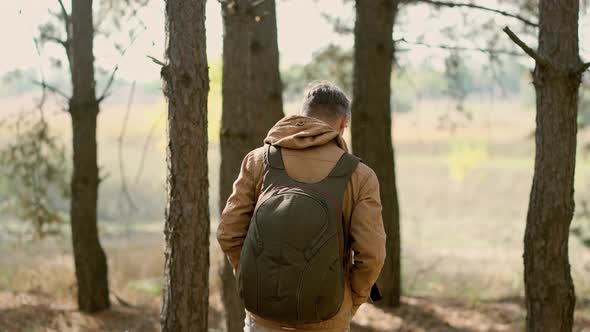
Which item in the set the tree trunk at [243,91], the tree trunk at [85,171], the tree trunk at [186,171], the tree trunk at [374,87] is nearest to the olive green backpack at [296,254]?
the tree trunk at [186,171]

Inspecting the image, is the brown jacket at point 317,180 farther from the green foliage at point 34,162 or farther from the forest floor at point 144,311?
the green foliage at point 34,162

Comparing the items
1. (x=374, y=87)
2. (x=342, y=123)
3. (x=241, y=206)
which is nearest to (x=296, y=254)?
(x=241, y=206)

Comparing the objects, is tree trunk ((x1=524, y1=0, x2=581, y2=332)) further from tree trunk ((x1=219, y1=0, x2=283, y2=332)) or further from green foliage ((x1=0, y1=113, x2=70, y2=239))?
green foliage ((x1=0, y1=113, x2=70, y2=239))

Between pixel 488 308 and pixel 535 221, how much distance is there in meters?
3.85

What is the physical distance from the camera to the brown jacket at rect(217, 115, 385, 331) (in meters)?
3.51

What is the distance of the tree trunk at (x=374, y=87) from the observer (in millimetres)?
8609

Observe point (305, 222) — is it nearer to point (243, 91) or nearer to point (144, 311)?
point (243, 91)

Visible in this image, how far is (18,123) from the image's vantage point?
9.45 metres

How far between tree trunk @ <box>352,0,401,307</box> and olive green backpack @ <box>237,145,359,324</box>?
518 centimetres

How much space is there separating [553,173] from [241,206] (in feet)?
9.66

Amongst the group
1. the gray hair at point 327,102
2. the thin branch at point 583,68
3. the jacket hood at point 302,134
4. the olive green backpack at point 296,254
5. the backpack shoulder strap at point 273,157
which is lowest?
the olive green backpack at point 296,254

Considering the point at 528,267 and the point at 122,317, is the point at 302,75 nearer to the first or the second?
the point at 122,317

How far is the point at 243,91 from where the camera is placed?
267 inches

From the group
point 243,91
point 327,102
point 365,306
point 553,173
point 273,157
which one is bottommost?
point 365,306
